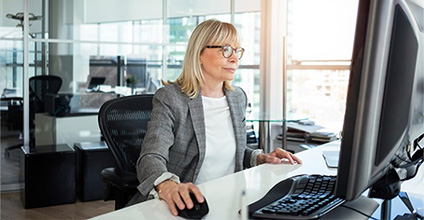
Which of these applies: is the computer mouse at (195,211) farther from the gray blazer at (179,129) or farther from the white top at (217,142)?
the white top at (217,142)

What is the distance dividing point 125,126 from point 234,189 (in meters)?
0.77

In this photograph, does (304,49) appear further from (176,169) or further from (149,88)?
(176,169)

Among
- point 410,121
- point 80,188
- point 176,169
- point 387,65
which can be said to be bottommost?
point 80,188

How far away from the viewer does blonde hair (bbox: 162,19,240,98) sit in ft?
6.43

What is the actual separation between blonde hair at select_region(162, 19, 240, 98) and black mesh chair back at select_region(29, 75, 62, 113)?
2.92 metres

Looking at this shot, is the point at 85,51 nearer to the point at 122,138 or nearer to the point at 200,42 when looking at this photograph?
the point at 122,138

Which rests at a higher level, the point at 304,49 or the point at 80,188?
the point at 304,49

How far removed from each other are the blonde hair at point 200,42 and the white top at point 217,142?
0.29 ft

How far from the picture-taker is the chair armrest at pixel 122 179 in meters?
1.88

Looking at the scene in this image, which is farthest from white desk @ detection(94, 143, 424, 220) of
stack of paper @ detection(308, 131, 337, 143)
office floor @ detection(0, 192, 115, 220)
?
office floor @ detection(0, 192, 115, 220)

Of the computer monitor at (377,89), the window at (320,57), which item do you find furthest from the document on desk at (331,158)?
the window at (320,57)

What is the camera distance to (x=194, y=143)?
6.11 ft

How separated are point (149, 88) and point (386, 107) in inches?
176

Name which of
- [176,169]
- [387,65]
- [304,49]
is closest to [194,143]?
[176,169]
